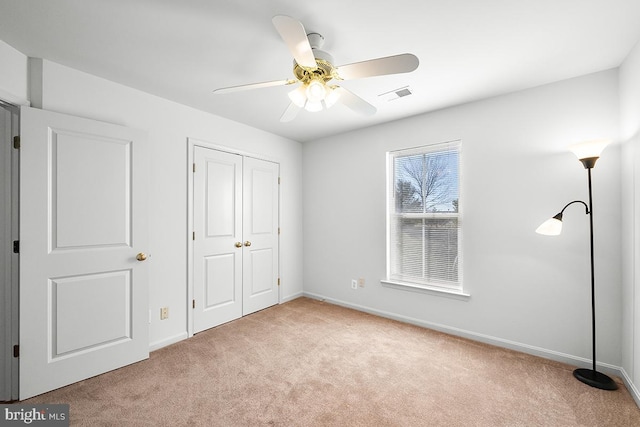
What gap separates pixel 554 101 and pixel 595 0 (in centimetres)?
106

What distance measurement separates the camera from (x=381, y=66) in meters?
1.51

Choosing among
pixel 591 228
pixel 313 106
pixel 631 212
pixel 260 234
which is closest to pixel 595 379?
pixel 591 228

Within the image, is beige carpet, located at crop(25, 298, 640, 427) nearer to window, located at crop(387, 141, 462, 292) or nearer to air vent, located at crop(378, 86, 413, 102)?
window, located at crop(387, 141, 462, 292)

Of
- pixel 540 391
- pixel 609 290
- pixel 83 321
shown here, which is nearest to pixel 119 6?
pixel 83 321

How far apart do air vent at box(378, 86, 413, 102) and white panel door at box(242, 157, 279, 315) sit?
6.00ft

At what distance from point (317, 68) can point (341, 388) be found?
223 centimetres

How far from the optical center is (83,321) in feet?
6.89

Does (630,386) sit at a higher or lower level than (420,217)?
lower

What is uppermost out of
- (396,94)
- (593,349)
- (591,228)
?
(396,94)

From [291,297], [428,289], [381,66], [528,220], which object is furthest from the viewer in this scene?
[291,297]

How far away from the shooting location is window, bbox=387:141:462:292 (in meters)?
2.96

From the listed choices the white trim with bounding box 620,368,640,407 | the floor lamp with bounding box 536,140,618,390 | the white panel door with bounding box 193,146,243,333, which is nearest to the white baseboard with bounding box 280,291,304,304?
the white panel door with bounding box 193,146,243,333

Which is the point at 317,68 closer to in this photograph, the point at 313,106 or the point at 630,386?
the point at 313,106

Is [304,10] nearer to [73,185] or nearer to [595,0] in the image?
[595,0]
